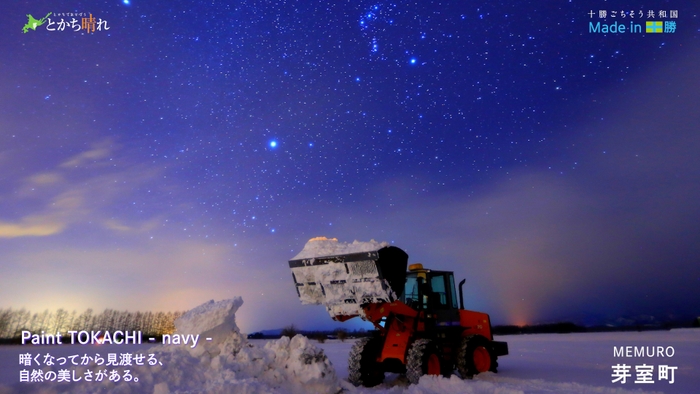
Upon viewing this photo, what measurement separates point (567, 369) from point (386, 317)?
7.28 meters

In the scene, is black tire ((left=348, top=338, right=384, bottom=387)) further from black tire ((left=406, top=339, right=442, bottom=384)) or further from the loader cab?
the loader cab

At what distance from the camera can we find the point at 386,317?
11531 mm

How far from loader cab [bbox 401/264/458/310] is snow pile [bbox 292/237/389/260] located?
98.2 inches

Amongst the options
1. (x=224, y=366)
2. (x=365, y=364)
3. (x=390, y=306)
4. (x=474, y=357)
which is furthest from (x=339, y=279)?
(x=474, y=357)

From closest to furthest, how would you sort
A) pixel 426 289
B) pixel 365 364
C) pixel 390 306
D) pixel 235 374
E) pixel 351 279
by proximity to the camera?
pixel 235 374 → pixel 351 279 → pixel 390 306 → pixel 365 364 → pixel 426 289

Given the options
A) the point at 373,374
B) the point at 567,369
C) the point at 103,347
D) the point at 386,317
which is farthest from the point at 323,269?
the point at 567,369

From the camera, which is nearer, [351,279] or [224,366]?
[224,366]

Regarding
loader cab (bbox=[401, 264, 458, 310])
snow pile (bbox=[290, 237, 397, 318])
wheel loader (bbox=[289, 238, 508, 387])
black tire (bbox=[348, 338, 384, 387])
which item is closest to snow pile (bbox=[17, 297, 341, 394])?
snow pile (bbox=[290, 237, 397, 318])

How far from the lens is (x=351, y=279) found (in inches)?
409

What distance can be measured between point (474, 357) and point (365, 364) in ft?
11.6

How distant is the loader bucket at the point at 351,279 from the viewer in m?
10.1

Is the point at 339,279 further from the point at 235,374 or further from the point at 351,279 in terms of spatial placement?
the point at 235,374

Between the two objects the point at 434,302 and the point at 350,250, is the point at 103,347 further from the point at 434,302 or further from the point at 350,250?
the point at 434,302

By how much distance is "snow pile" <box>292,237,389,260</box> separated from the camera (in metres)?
10.4
